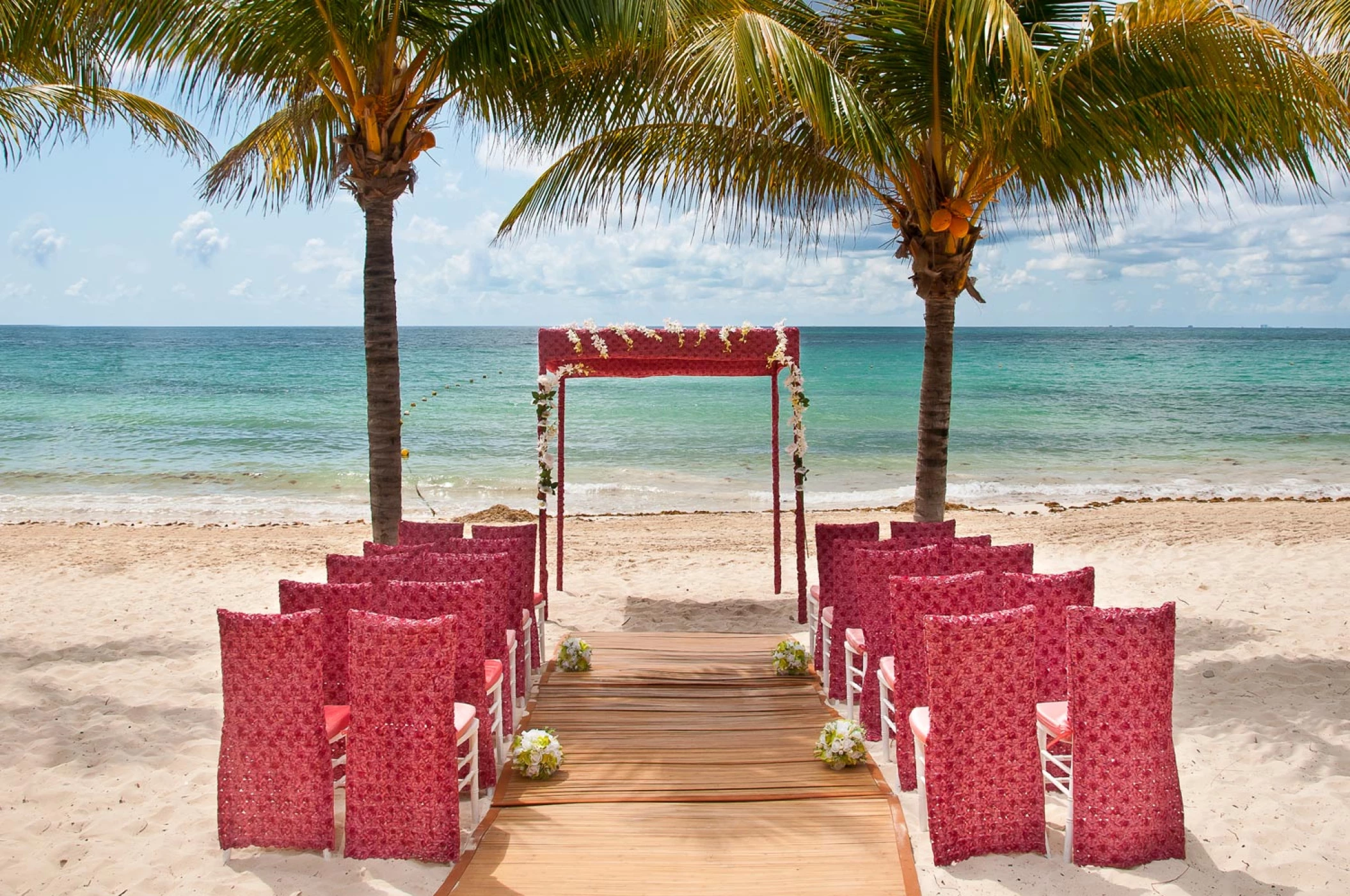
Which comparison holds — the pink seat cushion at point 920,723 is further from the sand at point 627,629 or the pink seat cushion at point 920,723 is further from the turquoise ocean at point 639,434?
the turquoise ocean at point 639,434

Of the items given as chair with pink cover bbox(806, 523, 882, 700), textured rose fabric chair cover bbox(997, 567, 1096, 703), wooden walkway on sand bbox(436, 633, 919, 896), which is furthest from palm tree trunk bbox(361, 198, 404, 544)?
textured rose fabric chair cover bbox(997, 567, 1096, 703)

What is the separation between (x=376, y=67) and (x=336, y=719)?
4.39 metres

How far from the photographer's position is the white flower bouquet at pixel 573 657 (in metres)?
6.05

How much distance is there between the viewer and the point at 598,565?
391 inches

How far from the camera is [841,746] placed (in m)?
4.47

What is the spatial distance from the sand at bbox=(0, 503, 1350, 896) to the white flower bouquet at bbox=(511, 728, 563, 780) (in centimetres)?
77

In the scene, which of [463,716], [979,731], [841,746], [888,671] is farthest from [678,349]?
[979,731]

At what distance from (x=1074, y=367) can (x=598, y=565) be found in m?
47.1

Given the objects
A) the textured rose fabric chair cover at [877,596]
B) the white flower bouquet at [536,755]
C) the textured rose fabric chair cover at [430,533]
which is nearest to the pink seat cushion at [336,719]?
the white flower bouquet at [536,755]

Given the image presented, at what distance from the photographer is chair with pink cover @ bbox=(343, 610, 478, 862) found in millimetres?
3637

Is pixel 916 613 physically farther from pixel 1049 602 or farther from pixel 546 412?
pixel 546 412

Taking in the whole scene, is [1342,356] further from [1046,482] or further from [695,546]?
[695,546]

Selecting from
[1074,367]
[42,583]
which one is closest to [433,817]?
[42,583]

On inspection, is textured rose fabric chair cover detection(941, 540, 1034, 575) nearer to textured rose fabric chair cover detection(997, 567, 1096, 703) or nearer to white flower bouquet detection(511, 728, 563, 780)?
textured rose fabric chair cover detection(997, 567, 1096, 703)
